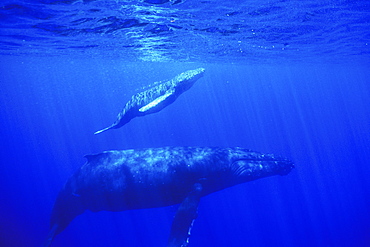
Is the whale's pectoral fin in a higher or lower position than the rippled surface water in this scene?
lower

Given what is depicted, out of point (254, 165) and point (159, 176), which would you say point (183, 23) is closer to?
point (254, 165)

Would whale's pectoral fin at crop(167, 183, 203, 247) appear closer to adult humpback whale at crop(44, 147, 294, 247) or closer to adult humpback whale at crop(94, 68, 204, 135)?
adult humpback whale at crop(44, 147, 294, 247)

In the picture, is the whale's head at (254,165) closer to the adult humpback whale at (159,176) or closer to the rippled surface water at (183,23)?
the adult humpback whale at (159,176)

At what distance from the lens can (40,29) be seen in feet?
58.7

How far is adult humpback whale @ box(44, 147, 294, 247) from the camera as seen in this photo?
9828mm

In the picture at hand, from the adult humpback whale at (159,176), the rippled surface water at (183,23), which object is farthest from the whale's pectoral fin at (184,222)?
the rippled surface water at (183,23)

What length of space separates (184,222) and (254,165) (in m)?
3.67

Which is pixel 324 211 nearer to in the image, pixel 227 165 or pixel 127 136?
pixel 227 165

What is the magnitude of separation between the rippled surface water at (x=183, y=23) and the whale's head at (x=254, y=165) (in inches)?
259

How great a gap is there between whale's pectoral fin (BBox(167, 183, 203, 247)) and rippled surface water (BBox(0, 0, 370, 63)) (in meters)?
8.15

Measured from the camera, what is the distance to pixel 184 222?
8.74m

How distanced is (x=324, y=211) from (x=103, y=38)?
24.7 metres

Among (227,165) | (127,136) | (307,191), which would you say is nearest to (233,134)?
(127,136)

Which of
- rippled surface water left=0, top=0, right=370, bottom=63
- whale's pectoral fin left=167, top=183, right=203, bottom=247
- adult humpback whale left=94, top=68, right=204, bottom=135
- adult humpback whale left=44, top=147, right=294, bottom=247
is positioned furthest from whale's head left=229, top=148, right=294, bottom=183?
rippled surface water left=0, top=0, right=370, bottom=63
